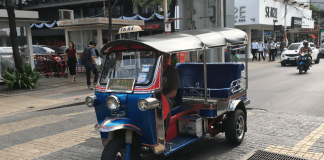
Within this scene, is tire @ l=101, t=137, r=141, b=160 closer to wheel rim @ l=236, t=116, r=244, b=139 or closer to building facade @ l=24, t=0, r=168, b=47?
wheel rim @ l=236, t=116, r=244, b=139

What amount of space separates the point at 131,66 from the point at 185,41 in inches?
36.3

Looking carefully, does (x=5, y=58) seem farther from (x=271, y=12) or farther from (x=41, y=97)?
(x=271, y=12)

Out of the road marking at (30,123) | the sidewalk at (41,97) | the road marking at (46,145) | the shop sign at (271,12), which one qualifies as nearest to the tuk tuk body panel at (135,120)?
the road marking at (46,145)

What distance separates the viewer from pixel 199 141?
5816 millimetres

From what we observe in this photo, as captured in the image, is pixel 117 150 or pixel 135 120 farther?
pixel 135 120

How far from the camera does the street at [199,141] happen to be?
5.20m

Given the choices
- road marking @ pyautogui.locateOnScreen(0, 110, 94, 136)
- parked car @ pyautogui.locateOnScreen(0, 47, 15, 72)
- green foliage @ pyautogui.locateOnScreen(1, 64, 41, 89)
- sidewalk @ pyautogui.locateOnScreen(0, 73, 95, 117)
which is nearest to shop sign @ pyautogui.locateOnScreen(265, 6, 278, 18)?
sidewalk @ pyautogui.locateOnScreen(0, 73, 95, 117)

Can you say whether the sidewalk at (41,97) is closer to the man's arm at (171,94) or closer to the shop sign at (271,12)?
the man's arm at (171,94)

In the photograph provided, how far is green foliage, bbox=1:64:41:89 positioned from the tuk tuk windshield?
357 inches

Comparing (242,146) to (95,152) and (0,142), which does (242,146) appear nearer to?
(95,152)

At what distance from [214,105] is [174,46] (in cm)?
134

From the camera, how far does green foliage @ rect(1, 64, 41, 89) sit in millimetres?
12375

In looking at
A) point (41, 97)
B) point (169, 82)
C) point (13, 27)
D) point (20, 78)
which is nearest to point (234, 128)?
point (169, 82)

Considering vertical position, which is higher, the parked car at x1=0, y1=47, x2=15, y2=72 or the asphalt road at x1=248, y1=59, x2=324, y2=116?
the parked car at x1=0, y1=47, x2=15, y2=72
